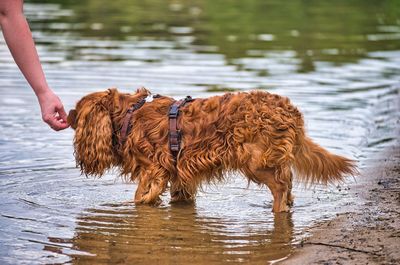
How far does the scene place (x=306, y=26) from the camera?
23.1m

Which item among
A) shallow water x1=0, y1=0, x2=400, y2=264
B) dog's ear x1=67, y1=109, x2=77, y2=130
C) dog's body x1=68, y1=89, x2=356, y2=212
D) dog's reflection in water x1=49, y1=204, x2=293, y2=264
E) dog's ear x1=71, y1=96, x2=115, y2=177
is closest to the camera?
dog's reflection in water x1=49, y1=204, x2=293, y2=264

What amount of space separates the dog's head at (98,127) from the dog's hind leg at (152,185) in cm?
36

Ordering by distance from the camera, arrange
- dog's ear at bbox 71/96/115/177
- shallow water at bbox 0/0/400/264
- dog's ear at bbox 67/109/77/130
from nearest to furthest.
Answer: shallow water at bbox 0/0/400/264, dog's ear at bbox 71/96/115/177, dog's ear at bbox 67/109/77/130

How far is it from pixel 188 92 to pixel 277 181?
5.89 m

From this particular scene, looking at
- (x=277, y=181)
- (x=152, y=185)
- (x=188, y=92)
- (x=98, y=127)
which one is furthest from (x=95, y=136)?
(x=188, y=92)

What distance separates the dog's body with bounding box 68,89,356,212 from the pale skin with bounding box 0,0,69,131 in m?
0.97

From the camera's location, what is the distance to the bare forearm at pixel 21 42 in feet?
23.2

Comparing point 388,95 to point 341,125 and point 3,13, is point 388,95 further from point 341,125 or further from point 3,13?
point 3,13

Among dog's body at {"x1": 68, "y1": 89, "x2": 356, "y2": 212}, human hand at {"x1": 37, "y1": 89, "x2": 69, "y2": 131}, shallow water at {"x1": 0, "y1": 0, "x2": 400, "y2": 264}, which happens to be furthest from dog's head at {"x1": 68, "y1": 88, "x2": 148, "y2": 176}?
human hand at {"x1": 37, "y1": 89, "x2": 69, "y2": 131}

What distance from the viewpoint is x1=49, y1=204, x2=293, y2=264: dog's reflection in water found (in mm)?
6848

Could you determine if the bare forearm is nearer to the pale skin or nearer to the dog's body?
the pale skin

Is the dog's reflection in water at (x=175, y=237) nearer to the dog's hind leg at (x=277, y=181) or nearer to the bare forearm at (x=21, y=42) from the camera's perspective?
the dog's hind leg at (x=277, y=181)

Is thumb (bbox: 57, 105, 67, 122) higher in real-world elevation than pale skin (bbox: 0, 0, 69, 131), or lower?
lower

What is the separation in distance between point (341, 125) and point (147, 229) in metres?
5.07
